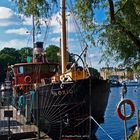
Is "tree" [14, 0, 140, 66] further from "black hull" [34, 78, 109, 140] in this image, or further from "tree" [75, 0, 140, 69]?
"black hull" [34, 78, 109, 140]

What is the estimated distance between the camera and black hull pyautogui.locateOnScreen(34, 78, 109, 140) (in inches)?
920

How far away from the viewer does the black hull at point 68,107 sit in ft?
76.7

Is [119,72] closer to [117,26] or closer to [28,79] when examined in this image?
[117,26]

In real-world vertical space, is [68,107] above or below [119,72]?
below

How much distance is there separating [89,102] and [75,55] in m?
2.48

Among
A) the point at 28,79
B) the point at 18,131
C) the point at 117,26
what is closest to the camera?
the point at 117,26

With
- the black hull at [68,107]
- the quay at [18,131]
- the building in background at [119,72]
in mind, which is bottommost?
the quay at [18,131]

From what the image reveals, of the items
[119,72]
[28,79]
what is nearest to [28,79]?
[28,79]

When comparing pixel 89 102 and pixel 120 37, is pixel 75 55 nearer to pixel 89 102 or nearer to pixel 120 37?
pixel 89 102

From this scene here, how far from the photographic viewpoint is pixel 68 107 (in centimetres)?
2355

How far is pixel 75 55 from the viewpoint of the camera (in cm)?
2325

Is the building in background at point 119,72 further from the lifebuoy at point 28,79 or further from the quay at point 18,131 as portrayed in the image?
the lifebuoy at point 28,79

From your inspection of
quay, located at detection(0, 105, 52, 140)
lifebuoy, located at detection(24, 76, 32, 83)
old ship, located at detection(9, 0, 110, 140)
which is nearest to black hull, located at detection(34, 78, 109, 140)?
old ship, located at detection(9, 0, 110, 140)

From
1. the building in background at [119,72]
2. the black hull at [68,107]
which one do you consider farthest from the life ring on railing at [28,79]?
the building in background at [119,72]
